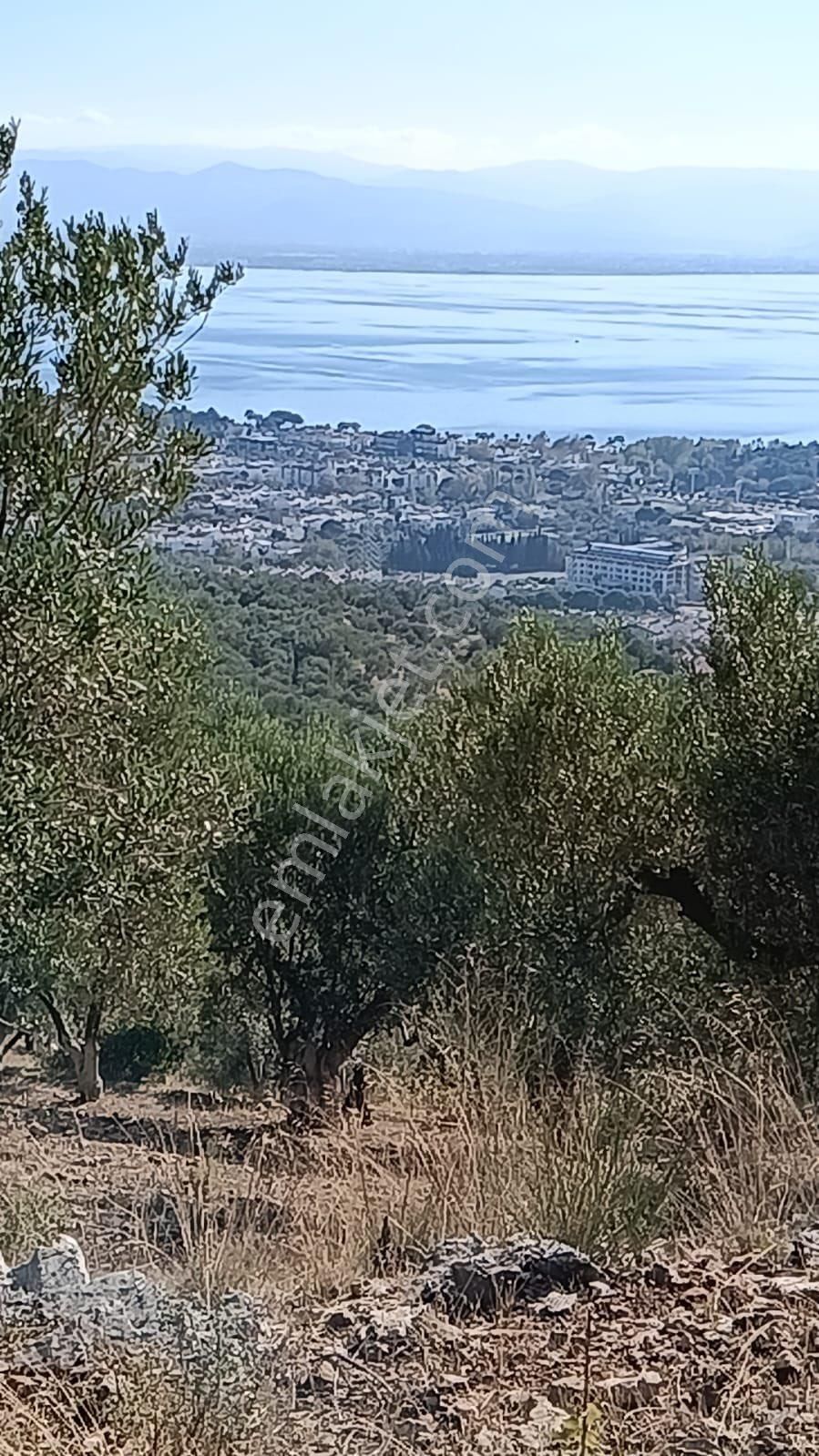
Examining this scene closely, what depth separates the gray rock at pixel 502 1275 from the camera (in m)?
4.13

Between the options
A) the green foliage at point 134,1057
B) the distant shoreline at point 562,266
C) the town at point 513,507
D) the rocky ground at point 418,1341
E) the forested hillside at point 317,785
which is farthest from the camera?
the distant shoreline at point 562,266

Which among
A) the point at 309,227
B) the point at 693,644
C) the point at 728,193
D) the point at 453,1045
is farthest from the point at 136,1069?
the point at 728,193

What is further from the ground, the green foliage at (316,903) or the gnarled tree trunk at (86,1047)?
the green foliage at (316,903)

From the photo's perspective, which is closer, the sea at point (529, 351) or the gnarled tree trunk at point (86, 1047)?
the gnarled tree trunk at point (86, 1047)

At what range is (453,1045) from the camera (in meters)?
7.35

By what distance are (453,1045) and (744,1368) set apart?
3973mm

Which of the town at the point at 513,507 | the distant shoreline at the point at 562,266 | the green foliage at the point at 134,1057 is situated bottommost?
the green foliage at the point at 134,1057

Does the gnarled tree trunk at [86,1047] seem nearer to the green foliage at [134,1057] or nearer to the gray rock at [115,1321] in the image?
the green foliage at [134,1057]

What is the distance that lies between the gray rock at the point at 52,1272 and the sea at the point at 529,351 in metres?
20.3

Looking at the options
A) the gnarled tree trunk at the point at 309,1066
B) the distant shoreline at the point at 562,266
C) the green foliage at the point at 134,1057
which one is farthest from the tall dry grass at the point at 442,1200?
the distant shoreline at the point at 562,266

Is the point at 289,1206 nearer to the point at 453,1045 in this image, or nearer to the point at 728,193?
the point at 453,1045

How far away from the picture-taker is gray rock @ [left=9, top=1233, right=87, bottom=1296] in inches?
160

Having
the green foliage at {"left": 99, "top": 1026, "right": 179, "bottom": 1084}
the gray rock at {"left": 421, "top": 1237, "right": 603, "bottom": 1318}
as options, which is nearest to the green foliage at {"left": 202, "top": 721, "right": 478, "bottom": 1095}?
the green foliage at {"left": 99, "top": 1026, "right": 179, "bottom": 1084}

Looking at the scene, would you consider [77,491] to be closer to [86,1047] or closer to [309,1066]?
[309,1066]
